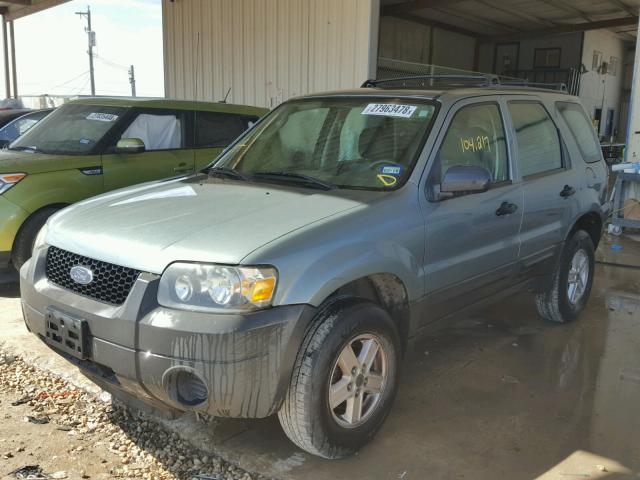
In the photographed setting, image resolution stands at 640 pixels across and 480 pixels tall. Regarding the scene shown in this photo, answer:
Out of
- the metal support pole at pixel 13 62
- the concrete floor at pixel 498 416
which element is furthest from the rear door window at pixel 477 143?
the metal support pole at pixel 13 62

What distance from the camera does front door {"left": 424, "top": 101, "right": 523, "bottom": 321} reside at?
135 inches

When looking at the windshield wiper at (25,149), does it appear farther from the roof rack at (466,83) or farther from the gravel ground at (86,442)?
the roof rack at (466,83)

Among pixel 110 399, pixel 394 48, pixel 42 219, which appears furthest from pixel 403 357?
pixel 394 48

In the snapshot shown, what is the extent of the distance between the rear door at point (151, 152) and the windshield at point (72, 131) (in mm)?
177

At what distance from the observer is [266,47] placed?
456 inches

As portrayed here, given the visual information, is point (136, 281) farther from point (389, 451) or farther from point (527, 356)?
point (527, 356)

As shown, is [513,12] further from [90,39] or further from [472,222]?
[90,39]

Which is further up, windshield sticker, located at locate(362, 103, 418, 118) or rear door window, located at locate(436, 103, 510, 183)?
windshield sticker, located at locate(362, 103, 418, 118)

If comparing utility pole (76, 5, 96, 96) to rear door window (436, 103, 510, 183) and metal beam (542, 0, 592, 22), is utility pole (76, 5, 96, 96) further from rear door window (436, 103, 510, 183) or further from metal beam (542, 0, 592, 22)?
rear door window (436, 103, 510, 183)

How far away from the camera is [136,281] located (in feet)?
8.70

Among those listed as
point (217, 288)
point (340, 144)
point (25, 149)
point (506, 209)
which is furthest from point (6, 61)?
point (217, 288)

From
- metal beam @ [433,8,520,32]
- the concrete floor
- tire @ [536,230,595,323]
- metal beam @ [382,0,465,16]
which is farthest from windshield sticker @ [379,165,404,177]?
metal beam @ [433,8,520,32]

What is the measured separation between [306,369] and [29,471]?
4.77 feet

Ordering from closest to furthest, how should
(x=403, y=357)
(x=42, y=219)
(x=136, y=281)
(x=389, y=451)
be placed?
(x=136, y=281) < (x=389, y=451) < (x=403, y=357) < (x=42, y=219)
